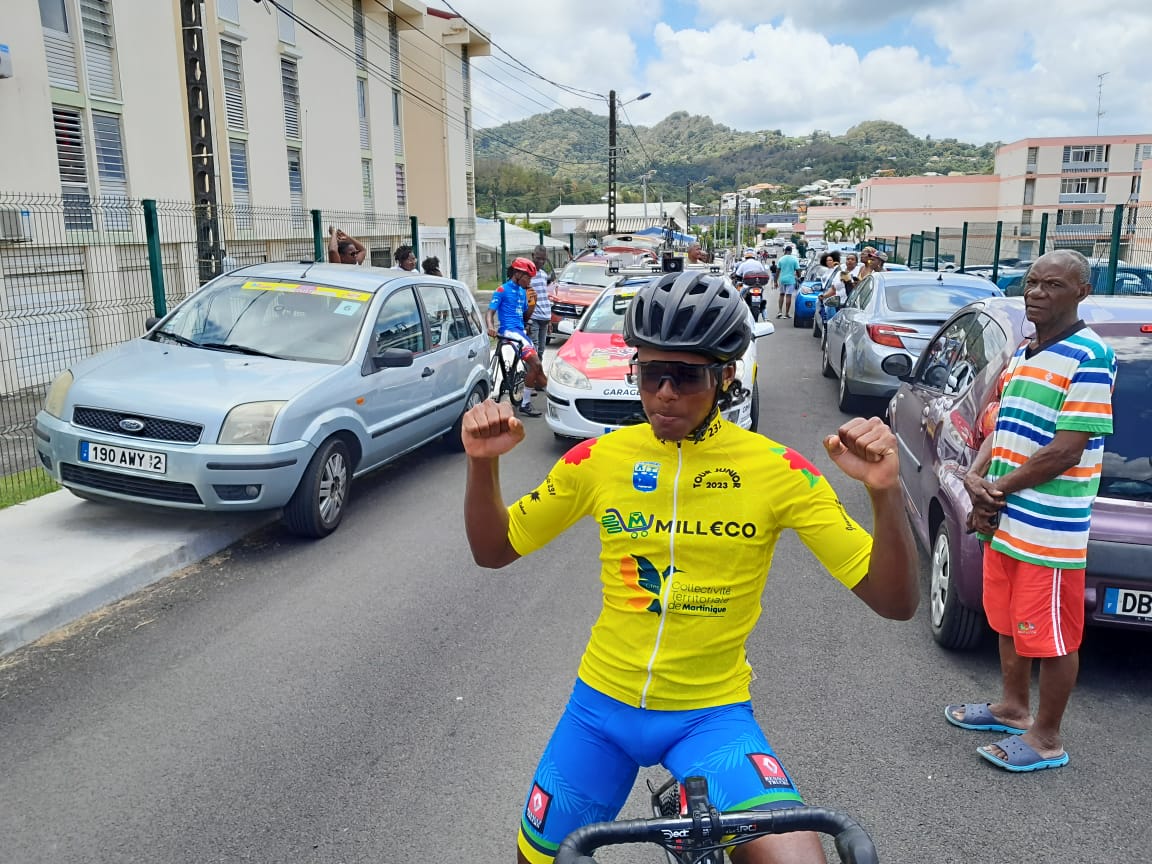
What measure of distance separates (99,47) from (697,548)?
20426mm

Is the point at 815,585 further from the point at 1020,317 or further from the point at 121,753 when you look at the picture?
the point at 121,753

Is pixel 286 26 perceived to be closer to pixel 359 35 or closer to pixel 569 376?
pixel 359 35

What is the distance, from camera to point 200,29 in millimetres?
11211

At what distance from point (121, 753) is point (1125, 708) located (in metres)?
4.18

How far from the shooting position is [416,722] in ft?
13.2

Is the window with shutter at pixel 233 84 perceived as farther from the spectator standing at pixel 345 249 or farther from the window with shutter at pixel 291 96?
the spectator standing at pixel 345 249

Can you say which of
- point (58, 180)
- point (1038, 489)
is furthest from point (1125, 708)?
point (58, 180)

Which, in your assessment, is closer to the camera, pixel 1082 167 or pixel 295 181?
pixel 295 181

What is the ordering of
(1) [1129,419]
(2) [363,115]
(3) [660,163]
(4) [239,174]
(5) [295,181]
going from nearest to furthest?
(1) [1129,419] → (4) [239,174] → (5) [295,181] → (2) [363,115] → (3) [660,163]

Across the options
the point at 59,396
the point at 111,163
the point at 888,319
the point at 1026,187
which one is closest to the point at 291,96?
the point at 111,163

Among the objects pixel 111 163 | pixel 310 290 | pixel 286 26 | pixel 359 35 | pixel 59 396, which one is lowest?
pixel 59 396

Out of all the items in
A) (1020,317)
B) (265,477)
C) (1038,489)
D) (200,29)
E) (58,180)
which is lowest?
(265,477)

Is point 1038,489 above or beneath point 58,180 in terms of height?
beneath

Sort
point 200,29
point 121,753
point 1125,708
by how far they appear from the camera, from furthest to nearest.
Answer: point 200,29, point 1125,708, point 121,753
